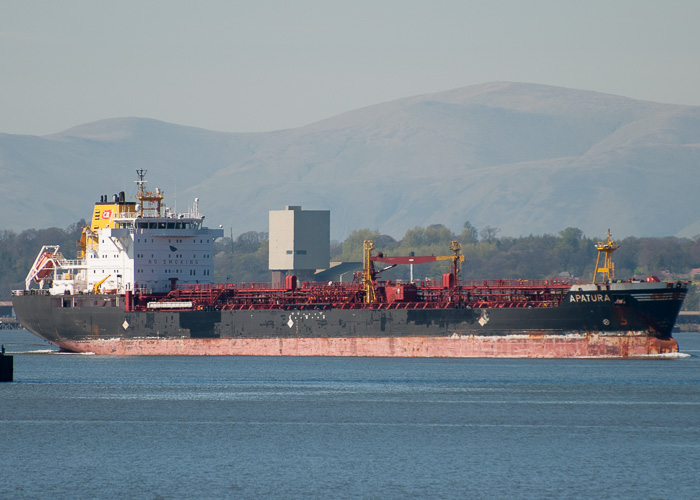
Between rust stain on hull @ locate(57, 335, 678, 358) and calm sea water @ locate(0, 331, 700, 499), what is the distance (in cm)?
111

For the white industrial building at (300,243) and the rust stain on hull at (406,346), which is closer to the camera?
the rust stain on hull at (406,346)

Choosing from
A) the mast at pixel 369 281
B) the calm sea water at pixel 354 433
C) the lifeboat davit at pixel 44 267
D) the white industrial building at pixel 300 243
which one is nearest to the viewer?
the calm sea water at pixel 354 433

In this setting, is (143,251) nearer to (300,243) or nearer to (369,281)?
(369,281)

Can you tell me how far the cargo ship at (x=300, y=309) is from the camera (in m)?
54.7

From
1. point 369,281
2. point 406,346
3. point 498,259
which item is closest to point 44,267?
point 369,281

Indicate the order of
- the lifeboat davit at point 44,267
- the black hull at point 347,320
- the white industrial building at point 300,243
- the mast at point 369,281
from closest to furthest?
1. the black hull at point 347,320
2. the mast at point 369,281
3. the lifeboat davit at point 44,267
4. the white industrial building at point 300,243

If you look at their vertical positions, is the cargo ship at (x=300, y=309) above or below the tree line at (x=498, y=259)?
below

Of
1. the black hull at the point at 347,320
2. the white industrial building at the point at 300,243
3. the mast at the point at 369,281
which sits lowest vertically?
the black hull at the point at 347,320

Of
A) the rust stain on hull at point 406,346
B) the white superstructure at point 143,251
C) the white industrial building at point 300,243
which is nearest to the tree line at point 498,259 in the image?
the white industrial building at point 300,243

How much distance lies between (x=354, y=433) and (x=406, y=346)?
76.6ft

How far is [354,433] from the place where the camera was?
35.2 m

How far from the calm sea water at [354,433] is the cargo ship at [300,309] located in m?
1.94

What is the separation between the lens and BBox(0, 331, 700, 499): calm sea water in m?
28.0

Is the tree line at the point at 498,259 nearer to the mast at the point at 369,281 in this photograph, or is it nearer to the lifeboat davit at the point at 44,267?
the lifeboat davit at the point at 44,267
